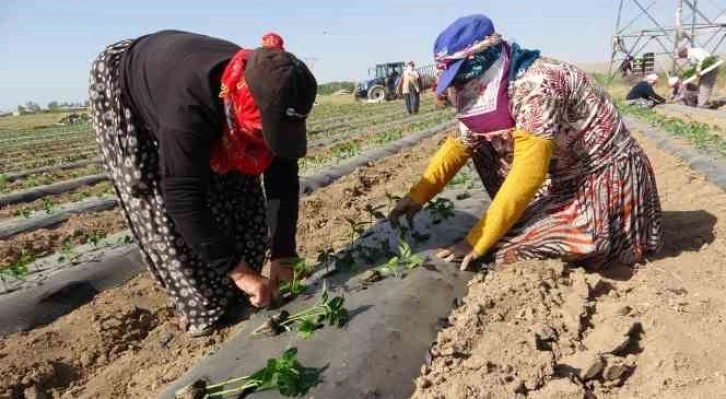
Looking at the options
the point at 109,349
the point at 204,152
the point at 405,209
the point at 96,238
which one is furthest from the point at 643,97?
the point at 204,152

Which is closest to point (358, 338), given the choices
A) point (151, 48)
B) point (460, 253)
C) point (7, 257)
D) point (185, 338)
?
point (460, 253)

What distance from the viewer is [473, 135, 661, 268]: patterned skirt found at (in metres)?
2.91

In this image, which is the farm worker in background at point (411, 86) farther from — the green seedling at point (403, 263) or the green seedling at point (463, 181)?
the green seedling at point (403, 263)

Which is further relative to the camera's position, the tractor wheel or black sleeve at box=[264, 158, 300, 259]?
the tractor wheel

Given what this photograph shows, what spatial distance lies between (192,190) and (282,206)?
575 mm

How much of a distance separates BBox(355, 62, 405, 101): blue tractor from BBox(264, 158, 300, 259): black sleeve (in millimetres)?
29065

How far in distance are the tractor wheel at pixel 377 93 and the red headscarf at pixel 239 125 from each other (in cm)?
3081

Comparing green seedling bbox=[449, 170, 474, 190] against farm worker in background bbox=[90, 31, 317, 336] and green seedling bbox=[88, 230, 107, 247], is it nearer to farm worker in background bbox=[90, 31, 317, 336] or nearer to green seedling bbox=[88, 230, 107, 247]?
farm worker in background bbox=[90, 31, 317, 336]

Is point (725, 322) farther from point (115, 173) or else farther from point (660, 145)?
point (660, 145)

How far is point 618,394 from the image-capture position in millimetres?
2076

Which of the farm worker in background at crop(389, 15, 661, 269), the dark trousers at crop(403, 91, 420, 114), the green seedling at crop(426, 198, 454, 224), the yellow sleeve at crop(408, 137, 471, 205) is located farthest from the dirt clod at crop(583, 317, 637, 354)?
the dark trousers at crop(403, 91, 420, 114)

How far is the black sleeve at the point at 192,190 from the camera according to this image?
210 centimetres

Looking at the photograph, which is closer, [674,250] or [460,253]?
[460,253]

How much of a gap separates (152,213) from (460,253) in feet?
4.31
